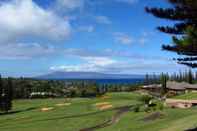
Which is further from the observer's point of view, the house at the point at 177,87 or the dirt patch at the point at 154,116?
the house at the point at 177,87

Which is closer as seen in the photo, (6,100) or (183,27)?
(183,27)

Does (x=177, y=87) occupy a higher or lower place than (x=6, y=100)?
higher

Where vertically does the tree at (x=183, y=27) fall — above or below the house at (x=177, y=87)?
above

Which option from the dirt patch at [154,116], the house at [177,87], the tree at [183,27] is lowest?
the dirt patch at [154,116]

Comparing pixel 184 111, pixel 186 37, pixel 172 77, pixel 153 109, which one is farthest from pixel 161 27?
pixel 172 77

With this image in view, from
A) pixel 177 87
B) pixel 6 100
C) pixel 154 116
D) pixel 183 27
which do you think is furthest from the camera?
pixel 177 87

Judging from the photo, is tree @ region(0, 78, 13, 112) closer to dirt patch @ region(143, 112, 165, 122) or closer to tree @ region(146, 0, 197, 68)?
dirt patch @ region(143, 112, 165, 122)

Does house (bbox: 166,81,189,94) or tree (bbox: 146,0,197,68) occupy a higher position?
tree (bbox: 146,0,197,68)

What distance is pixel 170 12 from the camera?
93.9ft

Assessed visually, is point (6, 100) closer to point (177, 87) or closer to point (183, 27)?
point (177, 87)

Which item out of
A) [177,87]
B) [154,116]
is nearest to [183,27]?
[154,116]

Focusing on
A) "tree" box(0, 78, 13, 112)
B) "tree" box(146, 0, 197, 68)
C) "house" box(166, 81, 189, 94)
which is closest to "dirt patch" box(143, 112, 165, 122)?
"tree" box(146, 0, 197, 68)

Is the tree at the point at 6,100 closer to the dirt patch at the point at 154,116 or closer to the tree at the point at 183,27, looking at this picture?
the dirt patch at the point at 154,116

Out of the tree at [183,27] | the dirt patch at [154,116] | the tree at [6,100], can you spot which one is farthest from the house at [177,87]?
the tree at [183,27]
